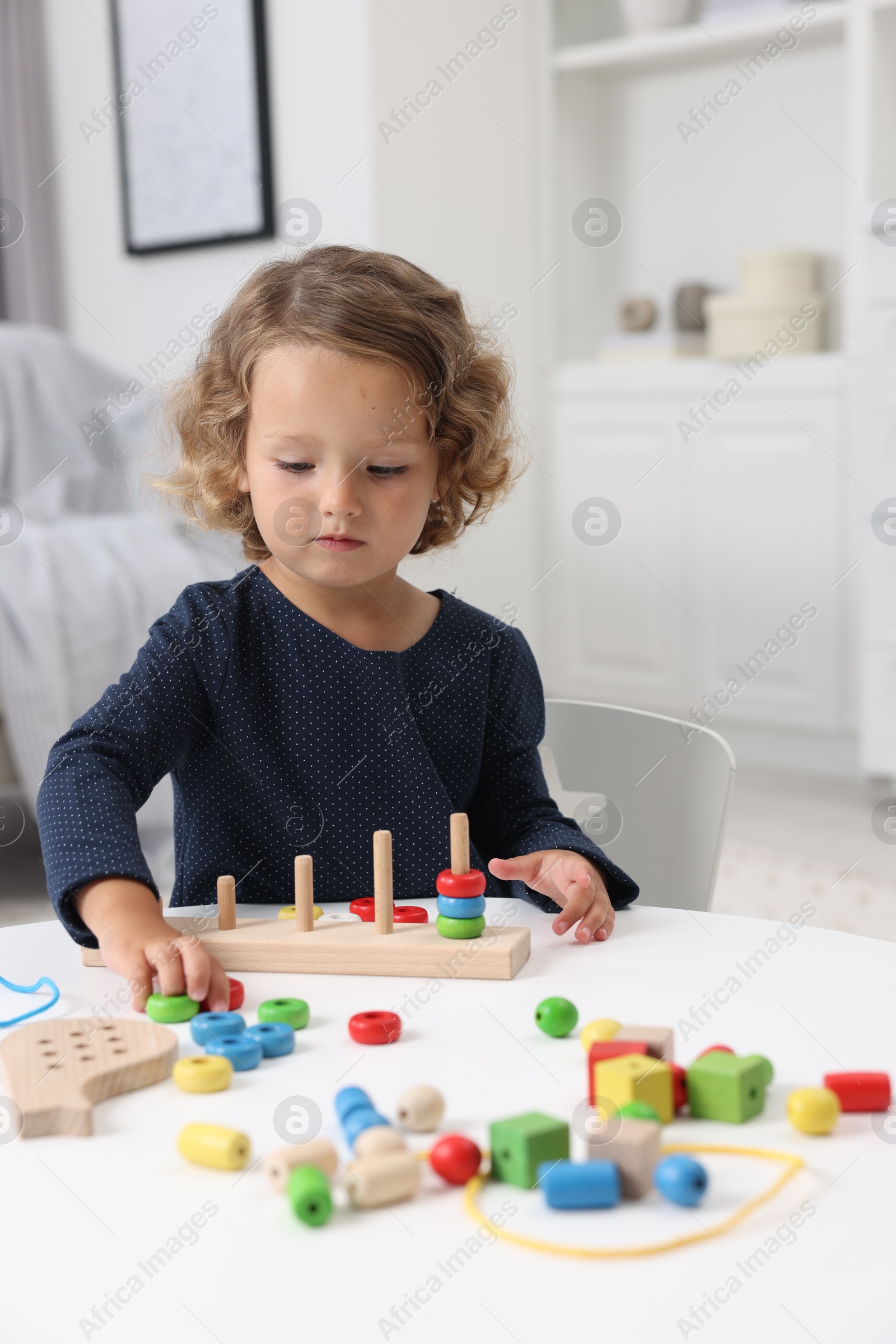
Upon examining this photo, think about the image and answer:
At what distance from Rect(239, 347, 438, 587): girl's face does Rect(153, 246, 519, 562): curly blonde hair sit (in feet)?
0.06

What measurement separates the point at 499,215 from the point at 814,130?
0.74 meters

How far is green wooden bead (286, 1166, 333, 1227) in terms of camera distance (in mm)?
444

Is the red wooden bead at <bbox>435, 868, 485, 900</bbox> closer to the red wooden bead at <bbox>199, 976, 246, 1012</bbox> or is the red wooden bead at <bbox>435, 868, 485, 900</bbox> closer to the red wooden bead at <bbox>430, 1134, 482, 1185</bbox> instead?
the red wooden bead at <bbox>199, 976, 246, 1012</bbox>

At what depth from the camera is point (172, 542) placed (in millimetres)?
2305

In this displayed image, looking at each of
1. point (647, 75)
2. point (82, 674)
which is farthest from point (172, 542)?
point (647, 75)

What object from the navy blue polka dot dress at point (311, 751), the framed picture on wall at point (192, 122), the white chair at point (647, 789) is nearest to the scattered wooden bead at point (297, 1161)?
the navy blue polka dot dress at point (311, 751)

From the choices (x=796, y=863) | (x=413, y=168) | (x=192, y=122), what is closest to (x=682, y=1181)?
(x=796, y=863)

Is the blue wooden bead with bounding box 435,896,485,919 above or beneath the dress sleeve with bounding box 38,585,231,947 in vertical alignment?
beneath

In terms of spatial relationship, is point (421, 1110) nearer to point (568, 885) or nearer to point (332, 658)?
point (568, 885)

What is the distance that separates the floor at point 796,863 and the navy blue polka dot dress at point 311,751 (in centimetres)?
99

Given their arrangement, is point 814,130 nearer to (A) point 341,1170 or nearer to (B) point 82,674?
(B) point 82,674

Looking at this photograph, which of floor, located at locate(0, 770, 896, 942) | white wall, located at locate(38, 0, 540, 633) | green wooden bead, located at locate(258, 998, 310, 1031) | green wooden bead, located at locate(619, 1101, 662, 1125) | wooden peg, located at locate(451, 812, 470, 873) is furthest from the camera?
white wall, located at locate(38, 0, 540, 633)

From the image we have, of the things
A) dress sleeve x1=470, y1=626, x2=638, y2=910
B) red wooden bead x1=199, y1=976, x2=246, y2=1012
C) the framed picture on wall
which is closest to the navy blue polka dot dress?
dress sleeve x1=470, y1=626, x2=638, y2=910

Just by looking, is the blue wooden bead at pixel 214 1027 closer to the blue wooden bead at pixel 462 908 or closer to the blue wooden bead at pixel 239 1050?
the blue wooden bead at pixel 239 1050
